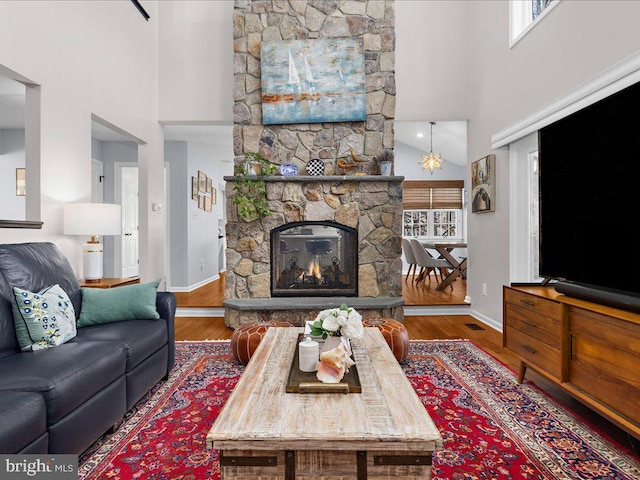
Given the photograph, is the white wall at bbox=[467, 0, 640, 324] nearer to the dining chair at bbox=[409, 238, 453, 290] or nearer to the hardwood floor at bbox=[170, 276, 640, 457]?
the hardwood floor at bbox=[170, 276, 640, 457]

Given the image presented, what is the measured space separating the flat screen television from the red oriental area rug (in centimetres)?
68

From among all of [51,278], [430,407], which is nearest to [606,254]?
[430,407]

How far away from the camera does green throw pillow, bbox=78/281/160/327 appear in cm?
237

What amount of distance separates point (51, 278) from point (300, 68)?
3147 millimetres

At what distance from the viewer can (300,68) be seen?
422 centimetres

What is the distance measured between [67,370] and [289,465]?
1029 millimetres

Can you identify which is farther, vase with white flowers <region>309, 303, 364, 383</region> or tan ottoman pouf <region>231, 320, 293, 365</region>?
tan ottoman pouf <region>231, 320, 293, 365</region>

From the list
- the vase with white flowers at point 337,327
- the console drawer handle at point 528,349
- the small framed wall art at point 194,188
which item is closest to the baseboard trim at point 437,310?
the console drawer handle at point 528,349

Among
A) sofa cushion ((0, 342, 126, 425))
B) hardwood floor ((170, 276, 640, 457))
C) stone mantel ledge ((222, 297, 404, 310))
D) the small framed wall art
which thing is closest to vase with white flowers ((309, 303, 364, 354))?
sofa cushion ((0, 342, 126, 425))

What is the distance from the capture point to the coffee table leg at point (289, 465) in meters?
1.18

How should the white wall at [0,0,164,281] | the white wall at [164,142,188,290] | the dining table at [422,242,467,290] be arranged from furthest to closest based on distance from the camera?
the white wall at [164,142,188,290]
the dining table at [422,242,467,290]
the white wall at [0,0,164,281]

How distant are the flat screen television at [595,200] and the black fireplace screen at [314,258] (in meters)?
2.10

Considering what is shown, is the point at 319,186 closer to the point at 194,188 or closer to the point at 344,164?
the point at 344,164

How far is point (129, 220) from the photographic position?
6.65m
